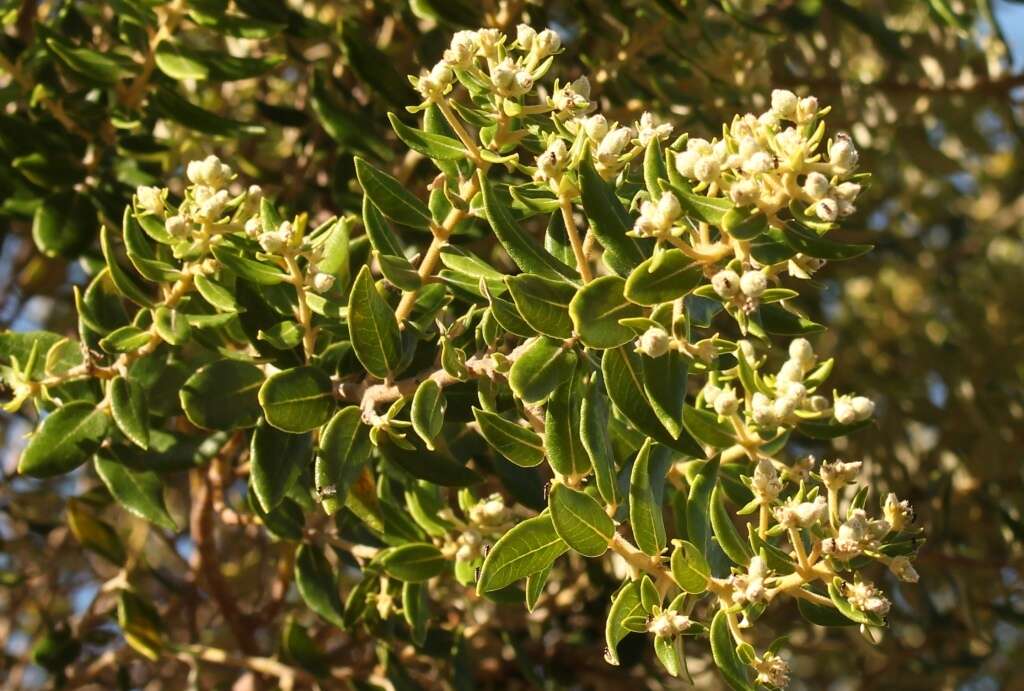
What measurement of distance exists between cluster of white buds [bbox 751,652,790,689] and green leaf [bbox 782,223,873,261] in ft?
1.72

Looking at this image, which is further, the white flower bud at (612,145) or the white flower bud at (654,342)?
the white flower bud at (612,145)

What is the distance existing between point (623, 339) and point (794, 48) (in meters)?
2.22

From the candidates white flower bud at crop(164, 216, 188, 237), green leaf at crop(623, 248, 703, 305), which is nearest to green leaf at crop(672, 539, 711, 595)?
green leaf at crop(623, 248, 703, 305)

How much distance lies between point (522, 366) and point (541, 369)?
0.03 m

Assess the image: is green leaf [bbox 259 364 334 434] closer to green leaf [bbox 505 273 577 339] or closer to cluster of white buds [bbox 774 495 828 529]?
green leaf [bbox 505 273 577 339]

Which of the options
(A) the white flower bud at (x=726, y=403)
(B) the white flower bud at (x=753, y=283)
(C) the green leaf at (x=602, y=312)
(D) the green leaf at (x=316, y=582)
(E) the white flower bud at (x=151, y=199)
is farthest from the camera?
(D) the green leaf at (x=316, y=582)

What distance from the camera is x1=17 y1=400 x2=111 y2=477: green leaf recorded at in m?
1.95

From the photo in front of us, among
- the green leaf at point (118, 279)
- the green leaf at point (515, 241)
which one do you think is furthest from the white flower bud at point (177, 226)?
the green leaf at point (515, 241)

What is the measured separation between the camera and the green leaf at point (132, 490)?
212cm

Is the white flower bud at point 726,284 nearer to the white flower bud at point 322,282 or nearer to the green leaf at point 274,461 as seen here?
the white flower bud at point 322,282

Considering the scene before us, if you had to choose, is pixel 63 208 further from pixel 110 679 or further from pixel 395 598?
pixel 110 679

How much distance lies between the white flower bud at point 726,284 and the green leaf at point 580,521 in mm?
332

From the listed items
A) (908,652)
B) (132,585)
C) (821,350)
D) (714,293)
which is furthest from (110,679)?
(821,350)

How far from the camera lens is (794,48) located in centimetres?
353
